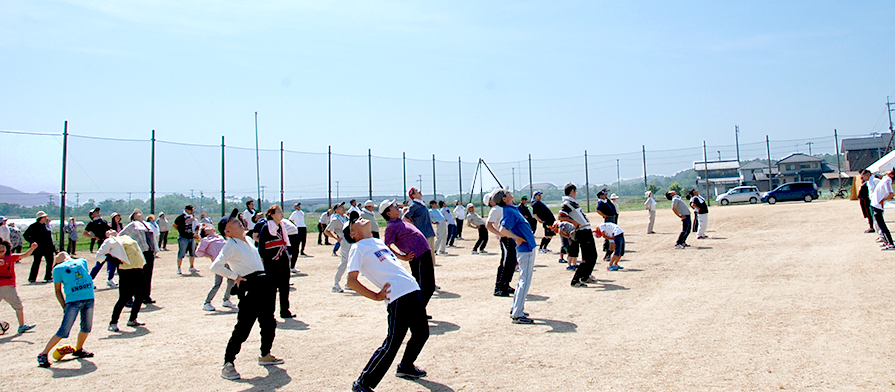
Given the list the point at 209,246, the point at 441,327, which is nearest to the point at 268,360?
the point at 441,327

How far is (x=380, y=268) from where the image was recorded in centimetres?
457

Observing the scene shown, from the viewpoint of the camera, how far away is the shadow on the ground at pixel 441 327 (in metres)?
6.96

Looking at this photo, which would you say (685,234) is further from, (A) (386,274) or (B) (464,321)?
(A) (386,274)

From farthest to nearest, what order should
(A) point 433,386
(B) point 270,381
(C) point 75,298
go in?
(C) point 75,298 < (B) point 270,381 < (A) point 433,386

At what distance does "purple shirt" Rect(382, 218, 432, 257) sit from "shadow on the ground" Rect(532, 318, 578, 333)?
69.9 inches

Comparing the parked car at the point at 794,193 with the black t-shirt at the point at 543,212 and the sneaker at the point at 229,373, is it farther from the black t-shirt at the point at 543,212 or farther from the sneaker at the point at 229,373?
the sneaker at the point at 229,373

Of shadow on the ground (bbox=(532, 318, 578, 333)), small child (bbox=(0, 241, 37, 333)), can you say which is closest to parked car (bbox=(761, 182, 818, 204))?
shadow on the ground (bbox=(532, 318, 578, 333))

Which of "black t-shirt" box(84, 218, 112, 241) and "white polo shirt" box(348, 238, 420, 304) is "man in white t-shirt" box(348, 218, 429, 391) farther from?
"black t-shirt" box(84, 218, 112, 241)

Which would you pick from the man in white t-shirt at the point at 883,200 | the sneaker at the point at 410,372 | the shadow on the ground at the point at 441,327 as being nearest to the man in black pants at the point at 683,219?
the man in white t-shirt at the point at 883,200

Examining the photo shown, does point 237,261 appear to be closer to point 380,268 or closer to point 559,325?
point 380,268

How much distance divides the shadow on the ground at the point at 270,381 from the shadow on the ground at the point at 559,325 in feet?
10.1

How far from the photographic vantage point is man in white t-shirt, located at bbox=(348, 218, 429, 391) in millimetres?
4480

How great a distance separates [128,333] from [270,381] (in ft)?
11.5

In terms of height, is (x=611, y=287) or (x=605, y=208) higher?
(x=605, y=208)
